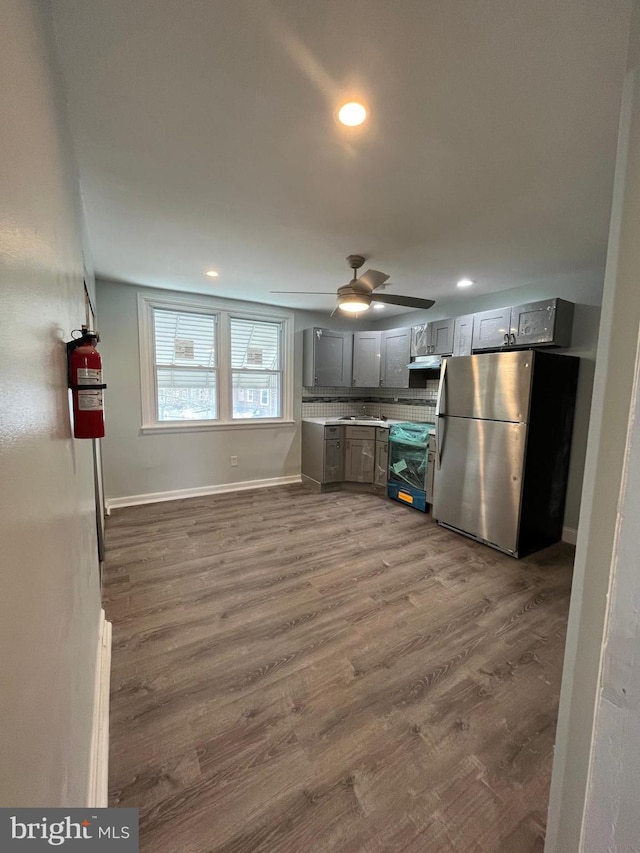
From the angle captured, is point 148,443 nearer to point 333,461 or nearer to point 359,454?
point 333,461

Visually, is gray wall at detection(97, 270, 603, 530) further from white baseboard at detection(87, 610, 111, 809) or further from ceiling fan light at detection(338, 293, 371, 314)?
white baseboard at detection(87, 610, 111, 809)

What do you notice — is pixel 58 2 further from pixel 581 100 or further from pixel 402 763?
pixel 402 763

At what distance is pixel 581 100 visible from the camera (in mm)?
1299

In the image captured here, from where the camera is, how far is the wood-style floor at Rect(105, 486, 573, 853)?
3.80 feet

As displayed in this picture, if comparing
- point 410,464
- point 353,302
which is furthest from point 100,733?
point 410,464

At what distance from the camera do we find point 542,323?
3.10m

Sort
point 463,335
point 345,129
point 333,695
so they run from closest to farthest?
point 345,129 < point 333,695 < point 463,335

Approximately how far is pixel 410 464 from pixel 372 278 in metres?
2.28

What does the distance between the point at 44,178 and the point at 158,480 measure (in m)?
3.80

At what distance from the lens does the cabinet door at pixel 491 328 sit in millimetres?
3369

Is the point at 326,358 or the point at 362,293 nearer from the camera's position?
the point at 362,293

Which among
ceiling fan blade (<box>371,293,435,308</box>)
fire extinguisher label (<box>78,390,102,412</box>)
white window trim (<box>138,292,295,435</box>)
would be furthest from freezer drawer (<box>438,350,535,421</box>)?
fire extinguisher label (<box>78,390,102,412</box>)

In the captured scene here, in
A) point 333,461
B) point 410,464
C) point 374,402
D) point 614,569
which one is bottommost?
point 333,461

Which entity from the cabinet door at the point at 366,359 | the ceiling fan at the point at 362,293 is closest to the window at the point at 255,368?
the cabinet door at the point at 366,359
